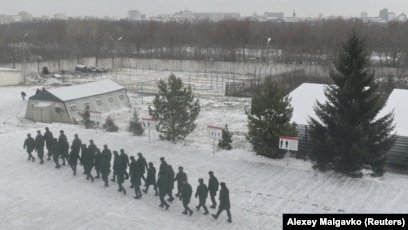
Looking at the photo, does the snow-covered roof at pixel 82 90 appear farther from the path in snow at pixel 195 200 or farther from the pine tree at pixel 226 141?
the pine tree at pixel 226 141

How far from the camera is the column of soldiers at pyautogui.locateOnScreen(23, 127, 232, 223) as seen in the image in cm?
1265

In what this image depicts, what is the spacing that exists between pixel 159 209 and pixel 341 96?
7.31 m

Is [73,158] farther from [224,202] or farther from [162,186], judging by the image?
[224,202]

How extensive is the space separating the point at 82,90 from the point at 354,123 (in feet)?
54.2

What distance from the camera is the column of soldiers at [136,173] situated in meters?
12.6

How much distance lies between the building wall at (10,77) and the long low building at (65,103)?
16.1 metres

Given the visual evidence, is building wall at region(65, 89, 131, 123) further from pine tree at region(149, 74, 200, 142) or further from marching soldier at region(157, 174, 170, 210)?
A: marching soldier at region(157, 174, 170, 210)

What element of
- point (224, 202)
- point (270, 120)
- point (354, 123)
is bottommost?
point (224, 202)

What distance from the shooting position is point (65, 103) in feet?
83.6

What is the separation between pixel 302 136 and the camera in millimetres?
18859

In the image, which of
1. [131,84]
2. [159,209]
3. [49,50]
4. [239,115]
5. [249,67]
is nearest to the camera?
[159,209]

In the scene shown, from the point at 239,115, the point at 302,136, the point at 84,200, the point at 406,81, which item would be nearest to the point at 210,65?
the point at 406,81

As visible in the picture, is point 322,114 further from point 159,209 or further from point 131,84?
point 131,84

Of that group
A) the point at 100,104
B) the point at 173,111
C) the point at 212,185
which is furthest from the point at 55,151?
the point at 100,104
